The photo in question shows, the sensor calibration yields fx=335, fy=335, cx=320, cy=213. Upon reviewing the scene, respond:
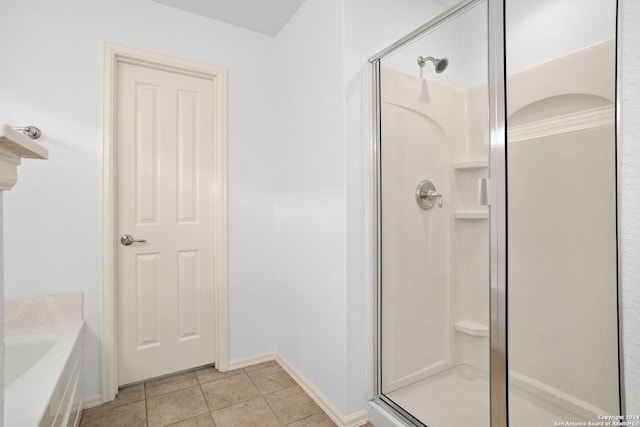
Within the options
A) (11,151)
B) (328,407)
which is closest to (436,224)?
(328,407)

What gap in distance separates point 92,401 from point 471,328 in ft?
7.14

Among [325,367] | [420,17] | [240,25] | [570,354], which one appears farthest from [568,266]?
[240,25]

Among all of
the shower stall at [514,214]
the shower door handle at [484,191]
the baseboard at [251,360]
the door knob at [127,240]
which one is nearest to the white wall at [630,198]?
the shower stall at [514,214]

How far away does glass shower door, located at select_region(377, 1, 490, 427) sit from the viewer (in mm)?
1392

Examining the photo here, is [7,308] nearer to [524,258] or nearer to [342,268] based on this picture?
[342,268]

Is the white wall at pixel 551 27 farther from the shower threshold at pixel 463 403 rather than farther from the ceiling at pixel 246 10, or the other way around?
the ceiling at pixel 246 10

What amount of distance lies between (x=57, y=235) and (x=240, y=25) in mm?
1839

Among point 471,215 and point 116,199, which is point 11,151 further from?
point 116,199

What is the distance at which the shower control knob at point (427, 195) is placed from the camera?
64.3 inches

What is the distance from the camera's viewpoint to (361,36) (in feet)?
6.13

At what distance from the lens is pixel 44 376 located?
1.30 meters

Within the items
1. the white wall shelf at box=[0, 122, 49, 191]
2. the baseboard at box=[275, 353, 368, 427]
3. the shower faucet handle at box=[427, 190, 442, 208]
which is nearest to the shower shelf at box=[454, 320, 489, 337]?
the shower faucet handle at box=[427, 190, 442, 208]

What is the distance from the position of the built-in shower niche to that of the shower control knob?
24mm

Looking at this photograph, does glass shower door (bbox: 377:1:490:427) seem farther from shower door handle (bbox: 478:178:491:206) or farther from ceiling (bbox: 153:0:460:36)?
ceiling (bbox: 153:0:460:36)
